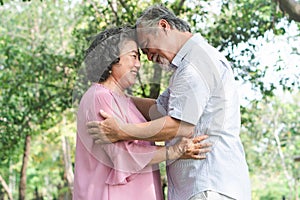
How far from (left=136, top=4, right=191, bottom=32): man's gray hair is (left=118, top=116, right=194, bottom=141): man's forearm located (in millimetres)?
432

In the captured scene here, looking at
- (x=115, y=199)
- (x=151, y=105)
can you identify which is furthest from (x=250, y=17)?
(x=115, y=199)

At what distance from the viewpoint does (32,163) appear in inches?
758

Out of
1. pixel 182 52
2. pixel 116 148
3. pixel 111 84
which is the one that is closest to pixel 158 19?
pixel 182 52

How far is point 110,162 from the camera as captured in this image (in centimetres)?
279

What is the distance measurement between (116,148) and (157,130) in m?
0.21

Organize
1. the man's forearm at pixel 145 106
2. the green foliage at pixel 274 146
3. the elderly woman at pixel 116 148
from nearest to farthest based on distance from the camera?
the elderly woman at pixel 116 148
the man's forearm at pixel 145 106
the green foliage at pixel 274 146

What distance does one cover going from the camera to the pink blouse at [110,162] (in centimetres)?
278

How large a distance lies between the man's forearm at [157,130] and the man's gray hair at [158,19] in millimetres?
432

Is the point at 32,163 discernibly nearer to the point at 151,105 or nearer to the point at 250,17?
the point at 250,17

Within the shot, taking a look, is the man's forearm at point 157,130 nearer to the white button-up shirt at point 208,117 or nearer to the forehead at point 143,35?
the white button-up shirt at point 208,117

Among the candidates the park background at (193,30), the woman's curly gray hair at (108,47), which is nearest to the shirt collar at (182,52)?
the woman's curly gray hair at (108,47)

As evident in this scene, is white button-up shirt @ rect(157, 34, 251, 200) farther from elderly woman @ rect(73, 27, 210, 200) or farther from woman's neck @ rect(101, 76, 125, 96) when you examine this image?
woman's neck @ rect(101, 76, 125, 96)

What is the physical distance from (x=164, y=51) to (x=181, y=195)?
2.06ft

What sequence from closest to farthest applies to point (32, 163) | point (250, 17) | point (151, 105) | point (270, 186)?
point (151, 105) → point (250, 17) → point (32, 163) → point (270, 186)
